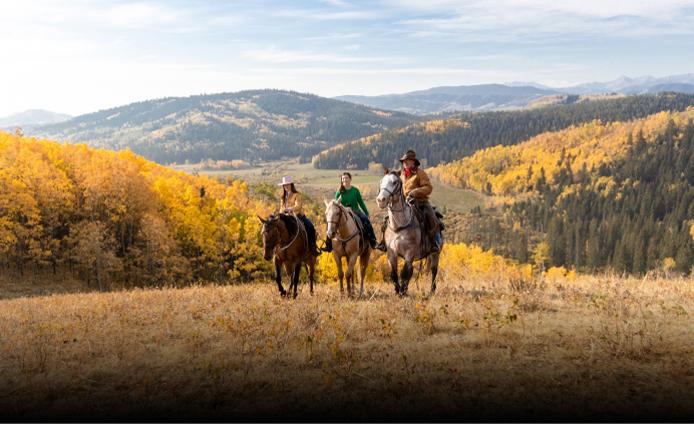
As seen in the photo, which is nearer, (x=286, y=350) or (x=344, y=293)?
(x=286, y=350)

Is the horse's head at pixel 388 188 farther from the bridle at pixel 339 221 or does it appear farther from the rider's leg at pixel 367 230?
the rider's leg at pixel 367 230

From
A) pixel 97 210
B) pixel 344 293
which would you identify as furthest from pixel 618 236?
pixel 344 293

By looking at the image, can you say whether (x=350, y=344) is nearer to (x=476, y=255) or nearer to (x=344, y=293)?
(x=344, y=293)

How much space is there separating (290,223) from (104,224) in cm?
5464

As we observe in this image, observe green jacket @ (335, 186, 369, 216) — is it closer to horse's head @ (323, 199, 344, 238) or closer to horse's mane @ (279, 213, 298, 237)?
horse's head @ (323, 199, 344, 238)

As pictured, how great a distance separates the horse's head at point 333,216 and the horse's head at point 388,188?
1644mm

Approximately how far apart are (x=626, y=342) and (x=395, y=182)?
22.6ft

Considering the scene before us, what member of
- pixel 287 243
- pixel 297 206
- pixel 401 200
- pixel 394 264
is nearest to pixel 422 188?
pixel 401 200

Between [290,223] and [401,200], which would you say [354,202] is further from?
[401,200]

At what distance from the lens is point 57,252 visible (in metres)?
58.6

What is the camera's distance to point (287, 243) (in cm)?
1502

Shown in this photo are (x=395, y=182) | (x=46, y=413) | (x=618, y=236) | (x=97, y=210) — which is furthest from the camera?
(x=618, y=236)

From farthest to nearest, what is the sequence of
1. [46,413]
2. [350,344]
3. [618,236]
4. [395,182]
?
1. [618,236]
2. [395,182]
3. [350,344]
4. [46,413]

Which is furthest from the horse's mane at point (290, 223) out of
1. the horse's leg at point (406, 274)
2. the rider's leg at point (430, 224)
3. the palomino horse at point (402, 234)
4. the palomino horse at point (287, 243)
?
the rider's leg at point (430, 224)
